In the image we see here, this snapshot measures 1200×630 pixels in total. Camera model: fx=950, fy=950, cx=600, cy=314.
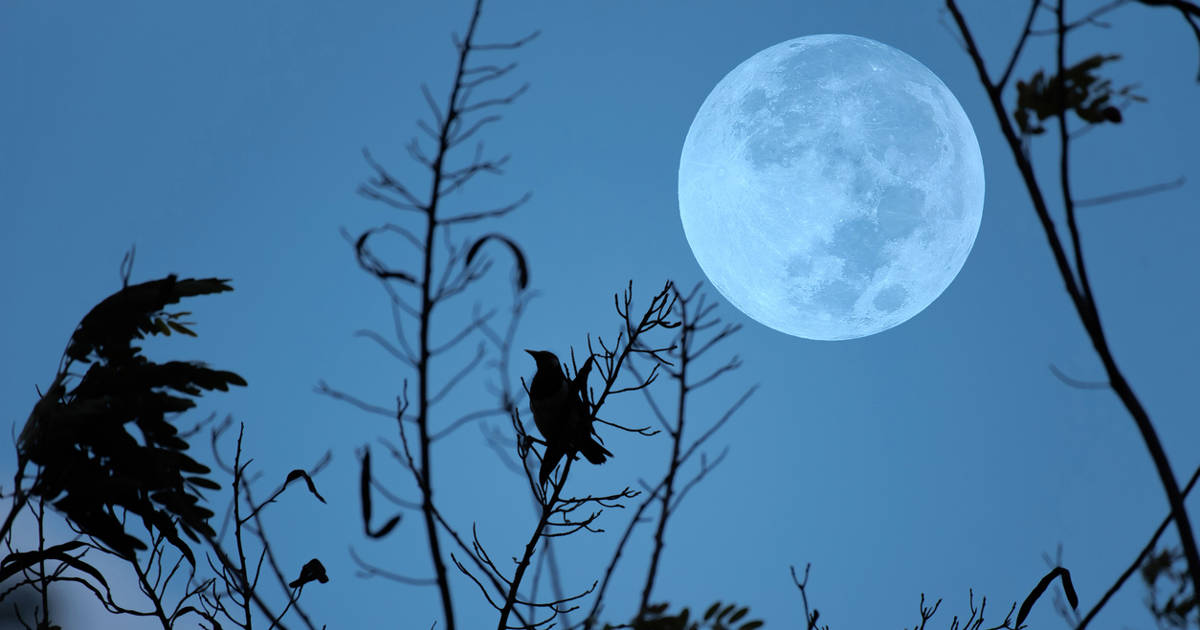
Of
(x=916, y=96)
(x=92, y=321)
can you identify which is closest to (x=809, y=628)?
(x=92, y=321)

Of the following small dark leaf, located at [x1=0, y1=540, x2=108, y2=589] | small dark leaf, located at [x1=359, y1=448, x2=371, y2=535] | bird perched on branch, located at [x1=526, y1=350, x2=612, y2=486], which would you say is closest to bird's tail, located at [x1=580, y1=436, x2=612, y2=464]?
bird perched on branch, located at [x1=526, y1=350, x2=612, y2=486]

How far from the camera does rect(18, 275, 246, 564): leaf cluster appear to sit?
2297mm

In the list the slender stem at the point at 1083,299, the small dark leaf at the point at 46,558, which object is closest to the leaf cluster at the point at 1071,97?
the slender stem at the point at 1083,299

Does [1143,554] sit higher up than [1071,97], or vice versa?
[1071,97]

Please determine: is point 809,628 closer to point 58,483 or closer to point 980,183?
point 58,483

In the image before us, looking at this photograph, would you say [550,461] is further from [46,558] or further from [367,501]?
[46,558]

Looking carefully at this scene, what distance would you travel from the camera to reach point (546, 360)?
2.26 metres

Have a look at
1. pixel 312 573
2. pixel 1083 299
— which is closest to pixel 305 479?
pixel 312 573

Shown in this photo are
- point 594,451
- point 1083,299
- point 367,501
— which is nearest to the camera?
point 1083,299

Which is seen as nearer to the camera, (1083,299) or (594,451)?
(1083,299)

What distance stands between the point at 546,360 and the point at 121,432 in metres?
1.12

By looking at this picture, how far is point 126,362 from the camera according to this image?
2.46 meters

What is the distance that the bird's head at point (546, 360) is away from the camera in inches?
88.5

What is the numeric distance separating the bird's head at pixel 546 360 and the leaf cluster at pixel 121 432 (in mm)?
806
